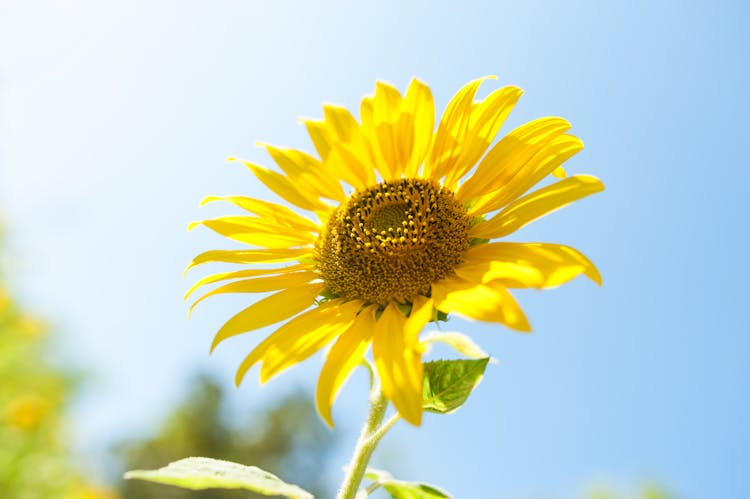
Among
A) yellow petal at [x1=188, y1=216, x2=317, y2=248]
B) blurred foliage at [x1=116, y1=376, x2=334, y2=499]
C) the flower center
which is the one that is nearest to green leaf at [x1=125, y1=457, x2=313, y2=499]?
the flower center

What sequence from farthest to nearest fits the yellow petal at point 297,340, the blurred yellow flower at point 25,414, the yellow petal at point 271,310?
1. the blurred yellow flower at point 25,414
2. the yellow petal at point 271,310
3. the yellow petal at point 297,340

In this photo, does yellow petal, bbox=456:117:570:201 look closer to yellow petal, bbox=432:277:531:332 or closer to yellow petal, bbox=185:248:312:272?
yellow petal, bbox=432:277:531:332

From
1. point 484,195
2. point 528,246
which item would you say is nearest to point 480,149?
point 484,195

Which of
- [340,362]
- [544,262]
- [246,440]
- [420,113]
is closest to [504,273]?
[544,262]

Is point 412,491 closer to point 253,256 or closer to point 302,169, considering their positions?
point 253,256

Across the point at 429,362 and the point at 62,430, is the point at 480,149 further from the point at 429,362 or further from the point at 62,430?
the point at 62,430

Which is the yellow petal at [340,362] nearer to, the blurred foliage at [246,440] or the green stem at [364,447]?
the green stem at [364,447]

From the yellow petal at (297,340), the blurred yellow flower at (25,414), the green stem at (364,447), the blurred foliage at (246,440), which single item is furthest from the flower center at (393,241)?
the blurred foliage at (246,440)
